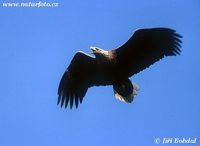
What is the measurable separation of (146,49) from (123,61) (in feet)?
1.46

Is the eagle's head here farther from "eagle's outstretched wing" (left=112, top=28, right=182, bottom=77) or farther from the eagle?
"eagle's outstretched wing" (left=112, top=28, right=182, bottom=77)

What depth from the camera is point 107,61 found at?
28.9 ft

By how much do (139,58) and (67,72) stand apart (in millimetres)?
1244

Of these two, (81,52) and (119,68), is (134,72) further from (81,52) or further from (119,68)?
(81,52)

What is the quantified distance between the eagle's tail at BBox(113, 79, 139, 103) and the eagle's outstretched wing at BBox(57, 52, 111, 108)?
1.17 ft

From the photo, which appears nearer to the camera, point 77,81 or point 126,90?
point 126,90

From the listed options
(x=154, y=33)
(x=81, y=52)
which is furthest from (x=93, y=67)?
(x=154, y=33)

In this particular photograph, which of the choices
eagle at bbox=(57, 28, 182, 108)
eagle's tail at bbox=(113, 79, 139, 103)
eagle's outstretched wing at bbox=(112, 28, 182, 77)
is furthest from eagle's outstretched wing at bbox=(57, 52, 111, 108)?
eagle's outstretched wing at bbox=(112, 28, 182, 77)

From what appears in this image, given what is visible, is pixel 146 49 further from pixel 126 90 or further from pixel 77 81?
pixel 77 81

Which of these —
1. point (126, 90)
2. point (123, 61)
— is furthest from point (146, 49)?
point (126, 90)

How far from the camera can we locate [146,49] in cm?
907

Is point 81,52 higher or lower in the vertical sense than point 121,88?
higher

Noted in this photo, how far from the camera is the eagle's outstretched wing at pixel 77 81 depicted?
9.18m

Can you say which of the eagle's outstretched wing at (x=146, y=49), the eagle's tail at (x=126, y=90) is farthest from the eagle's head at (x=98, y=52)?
the eagle's tail at (x=126, y=90)
